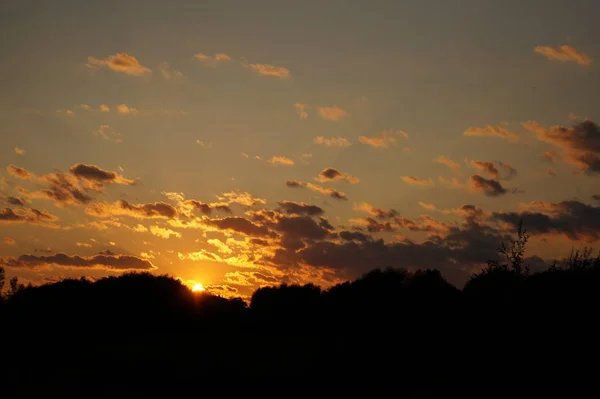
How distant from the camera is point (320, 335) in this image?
37.2m

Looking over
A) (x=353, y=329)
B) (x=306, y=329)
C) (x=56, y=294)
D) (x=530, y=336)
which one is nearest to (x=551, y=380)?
(x=530, y=336)

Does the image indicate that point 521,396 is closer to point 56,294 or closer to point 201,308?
point 201,308

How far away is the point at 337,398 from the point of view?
27422 mm

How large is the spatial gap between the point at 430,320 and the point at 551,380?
350 inches

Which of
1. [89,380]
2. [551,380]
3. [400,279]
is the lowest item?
[89,380]

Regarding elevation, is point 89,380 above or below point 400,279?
below

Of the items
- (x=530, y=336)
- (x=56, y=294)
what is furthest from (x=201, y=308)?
(x=530, y=336)

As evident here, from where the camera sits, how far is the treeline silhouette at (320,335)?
26.3 m

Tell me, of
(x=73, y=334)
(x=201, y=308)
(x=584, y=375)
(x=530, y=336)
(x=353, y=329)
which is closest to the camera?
(x=584, y=375)

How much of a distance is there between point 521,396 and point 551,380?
4.10ft

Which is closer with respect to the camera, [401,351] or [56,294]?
[401,351]

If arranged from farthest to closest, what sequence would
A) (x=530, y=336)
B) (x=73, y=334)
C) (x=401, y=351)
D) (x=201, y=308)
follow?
(x=201, y=308), (x=73, y=334), (x=401, y=351), (x=530, y=336)

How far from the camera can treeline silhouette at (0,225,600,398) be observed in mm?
26266

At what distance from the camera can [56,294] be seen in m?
41.8
